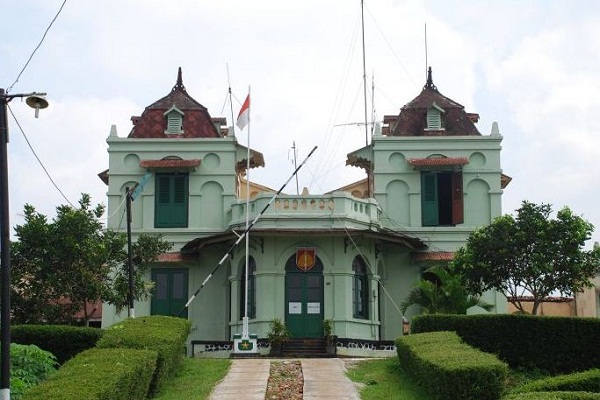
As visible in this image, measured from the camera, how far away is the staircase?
31.7m

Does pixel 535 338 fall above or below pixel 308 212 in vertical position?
below

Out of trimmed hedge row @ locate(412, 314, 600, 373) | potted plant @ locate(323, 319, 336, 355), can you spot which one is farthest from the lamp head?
potted plant @ locate(323, 319, 336, 355)

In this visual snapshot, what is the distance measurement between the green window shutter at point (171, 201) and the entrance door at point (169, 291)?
5.88ft

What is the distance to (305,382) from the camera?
21.5 metres

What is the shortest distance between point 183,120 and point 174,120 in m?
0.43

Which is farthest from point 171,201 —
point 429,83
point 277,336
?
point 429,83

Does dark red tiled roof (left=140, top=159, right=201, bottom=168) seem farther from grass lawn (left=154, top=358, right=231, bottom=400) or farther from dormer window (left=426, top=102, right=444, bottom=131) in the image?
grass lawn (left=154, top=358, right=231, bottom=400)

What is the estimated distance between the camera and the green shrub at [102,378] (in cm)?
1436

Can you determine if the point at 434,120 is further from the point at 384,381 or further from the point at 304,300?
the point at 384,381

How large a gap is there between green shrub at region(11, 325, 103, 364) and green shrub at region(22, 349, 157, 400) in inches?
155

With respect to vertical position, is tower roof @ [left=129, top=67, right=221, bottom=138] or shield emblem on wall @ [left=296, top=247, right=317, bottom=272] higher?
tower roof @ [left=129, top=67, right=221, bottom=138]

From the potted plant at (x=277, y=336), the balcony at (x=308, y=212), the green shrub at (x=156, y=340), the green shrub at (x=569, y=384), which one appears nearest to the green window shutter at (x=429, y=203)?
the balcony at (x=308, y=212)

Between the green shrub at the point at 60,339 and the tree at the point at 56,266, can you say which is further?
the tree at the point at 56,266

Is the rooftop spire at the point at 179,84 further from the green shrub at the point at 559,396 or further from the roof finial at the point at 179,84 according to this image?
the green shrub at the point at 559,396
